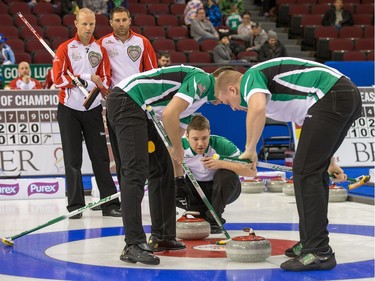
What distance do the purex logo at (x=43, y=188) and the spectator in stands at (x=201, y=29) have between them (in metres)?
7.51

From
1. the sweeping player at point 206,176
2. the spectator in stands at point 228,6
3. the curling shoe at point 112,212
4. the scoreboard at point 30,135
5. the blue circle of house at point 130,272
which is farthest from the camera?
the spectator in stands at point 228,6

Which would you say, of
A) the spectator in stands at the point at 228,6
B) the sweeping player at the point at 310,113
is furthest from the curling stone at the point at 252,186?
the spectator in stands at the point at 228,6

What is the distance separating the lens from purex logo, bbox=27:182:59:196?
9.88 metres

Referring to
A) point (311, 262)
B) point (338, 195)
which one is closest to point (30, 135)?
point (338, 195)

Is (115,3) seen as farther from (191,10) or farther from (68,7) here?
(191,10)

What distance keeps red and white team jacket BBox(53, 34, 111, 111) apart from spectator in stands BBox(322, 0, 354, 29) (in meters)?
10.9

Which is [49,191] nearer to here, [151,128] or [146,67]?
[146,67]

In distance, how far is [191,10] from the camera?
56.7 feet

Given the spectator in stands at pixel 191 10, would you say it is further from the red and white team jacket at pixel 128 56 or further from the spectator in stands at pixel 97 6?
the red and white team jacket at pixel 128 56

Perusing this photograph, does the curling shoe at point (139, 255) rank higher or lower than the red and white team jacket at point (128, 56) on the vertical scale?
lower

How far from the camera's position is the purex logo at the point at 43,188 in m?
9.88

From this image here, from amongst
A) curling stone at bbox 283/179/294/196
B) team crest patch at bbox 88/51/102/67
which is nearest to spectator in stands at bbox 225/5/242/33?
curling stone at bbox 283/179/294/196

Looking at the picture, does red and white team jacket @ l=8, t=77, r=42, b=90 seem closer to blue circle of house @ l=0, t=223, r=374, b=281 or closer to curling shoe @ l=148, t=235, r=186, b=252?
blue circle of house @ l=0, t=223, r=374, b=281

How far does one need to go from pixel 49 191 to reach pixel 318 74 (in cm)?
516
